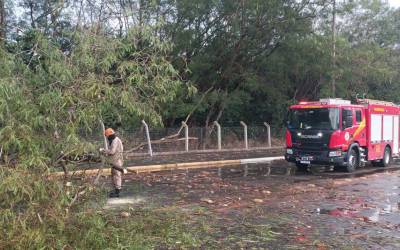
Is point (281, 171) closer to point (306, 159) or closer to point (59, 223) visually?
point (306, 159)

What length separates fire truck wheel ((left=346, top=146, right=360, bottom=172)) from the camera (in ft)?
55.4

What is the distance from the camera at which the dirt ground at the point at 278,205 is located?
7.37 metres

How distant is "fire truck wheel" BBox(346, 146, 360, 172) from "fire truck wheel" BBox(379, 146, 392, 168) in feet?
7.65

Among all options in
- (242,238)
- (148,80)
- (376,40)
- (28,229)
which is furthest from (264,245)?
(376,40)

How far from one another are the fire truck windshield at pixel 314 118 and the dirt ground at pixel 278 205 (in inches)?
68.4

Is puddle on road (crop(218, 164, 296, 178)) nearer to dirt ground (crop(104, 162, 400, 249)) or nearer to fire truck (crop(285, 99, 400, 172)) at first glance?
dirt ground (crop(104, 162, 400, 249))

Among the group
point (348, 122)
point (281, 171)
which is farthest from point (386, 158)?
point (281, 171)

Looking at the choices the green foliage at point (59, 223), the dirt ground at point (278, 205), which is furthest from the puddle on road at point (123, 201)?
the green foliage at point (59, 223)

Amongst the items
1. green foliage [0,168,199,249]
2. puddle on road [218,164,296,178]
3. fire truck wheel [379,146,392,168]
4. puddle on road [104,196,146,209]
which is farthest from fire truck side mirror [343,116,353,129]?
green foliage [0,168,199,249]

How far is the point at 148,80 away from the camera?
6.16 meters

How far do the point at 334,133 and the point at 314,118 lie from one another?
3.34ft

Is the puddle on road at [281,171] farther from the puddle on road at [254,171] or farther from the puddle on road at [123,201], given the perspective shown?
the puddle on road at [123,201]

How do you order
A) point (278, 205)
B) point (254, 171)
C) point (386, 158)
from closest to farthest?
point (278, 205) < point (254, 171) < point (386, 158)

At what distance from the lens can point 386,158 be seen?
19828 mm
